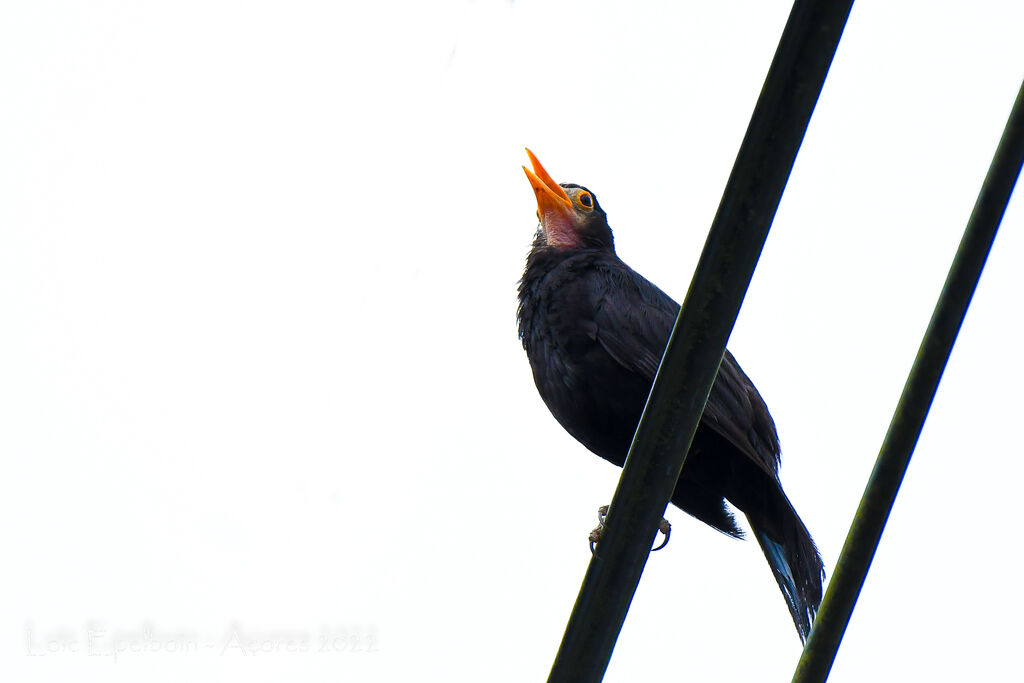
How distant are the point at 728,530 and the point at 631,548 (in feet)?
7.49

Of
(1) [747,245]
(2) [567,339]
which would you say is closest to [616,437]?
(2) [567,339]

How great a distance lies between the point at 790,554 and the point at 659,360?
0.81 meters

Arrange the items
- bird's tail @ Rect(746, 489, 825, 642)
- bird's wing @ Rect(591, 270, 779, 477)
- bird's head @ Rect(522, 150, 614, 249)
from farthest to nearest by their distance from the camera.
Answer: bird's head @ Rect(522, 150, 614, 249) → bird's wing @ Rect(591, 270, 779, 477) → bird's tail @ Rect(746, 489, 825, 642)

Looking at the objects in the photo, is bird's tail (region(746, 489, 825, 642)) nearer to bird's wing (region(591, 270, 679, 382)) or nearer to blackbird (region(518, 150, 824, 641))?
blackbird (region(518, 150, 824, 641))

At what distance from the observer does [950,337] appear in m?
1.75

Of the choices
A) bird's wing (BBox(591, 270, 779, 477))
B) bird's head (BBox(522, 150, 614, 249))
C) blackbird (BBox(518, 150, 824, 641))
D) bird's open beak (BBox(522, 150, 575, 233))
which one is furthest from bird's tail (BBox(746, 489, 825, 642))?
bird's open beak (BBox(522, 150, 575, 233))

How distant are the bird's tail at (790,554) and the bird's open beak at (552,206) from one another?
5.44ft

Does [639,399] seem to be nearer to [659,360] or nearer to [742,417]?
[659,360]

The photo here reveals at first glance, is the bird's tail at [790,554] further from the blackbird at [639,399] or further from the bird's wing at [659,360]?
the bird's wing at [659,360]

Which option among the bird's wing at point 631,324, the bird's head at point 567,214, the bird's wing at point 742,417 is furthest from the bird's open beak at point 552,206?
the bird's wing at point 742,417

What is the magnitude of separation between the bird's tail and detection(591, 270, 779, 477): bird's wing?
0.15m

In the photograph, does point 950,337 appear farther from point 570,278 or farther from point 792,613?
point 570,278

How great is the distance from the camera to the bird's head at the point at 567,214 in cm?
444

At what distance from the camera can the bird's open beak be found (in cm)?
448
